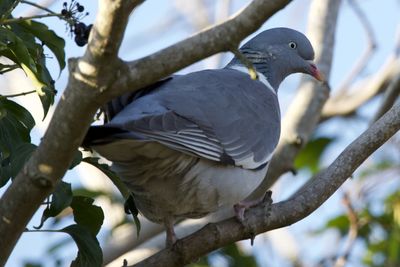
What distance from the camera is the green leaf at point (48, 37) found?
3115 millimetres

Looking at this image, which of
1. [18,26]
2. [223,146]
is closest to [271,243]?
[223,146]

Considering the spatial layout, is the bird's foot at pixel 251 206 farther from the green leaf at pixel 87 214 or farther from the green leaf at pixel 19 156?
the green leaf at pixel 19 156

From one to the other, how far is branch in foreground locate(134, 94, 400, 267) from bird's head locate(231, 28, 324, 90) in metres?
1.38

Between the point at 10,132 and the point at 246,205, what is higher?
the point at 246,205

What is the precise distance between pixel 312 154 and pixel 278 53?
5.60ft

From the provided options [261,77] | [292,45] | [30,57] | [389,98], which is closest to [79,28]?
[30,57]

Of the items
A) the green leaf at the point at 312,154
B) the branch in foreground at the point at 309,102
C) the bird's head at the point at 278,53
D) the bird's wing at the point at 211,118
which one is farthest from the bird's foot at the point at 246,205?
the green leaf at the point at 312,154

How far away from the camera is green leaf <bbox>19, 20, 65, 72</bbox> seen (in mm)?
3115

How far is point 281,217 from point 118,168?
2.24 feet

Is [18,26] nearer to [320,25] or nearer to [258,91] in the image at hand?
[258,91]

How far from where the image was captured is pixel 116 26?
7.72ft

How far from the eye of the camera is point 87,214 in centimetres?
323

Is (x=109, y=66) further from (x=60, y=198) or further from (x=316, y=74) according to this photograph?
(x=316, y=74)

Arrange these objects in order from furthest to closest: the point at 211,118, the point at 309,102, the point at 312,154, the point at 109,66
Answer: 1. the point at 312,154
2. the point at 309,102
3. the point at 211,118
4. the point at 109,66
